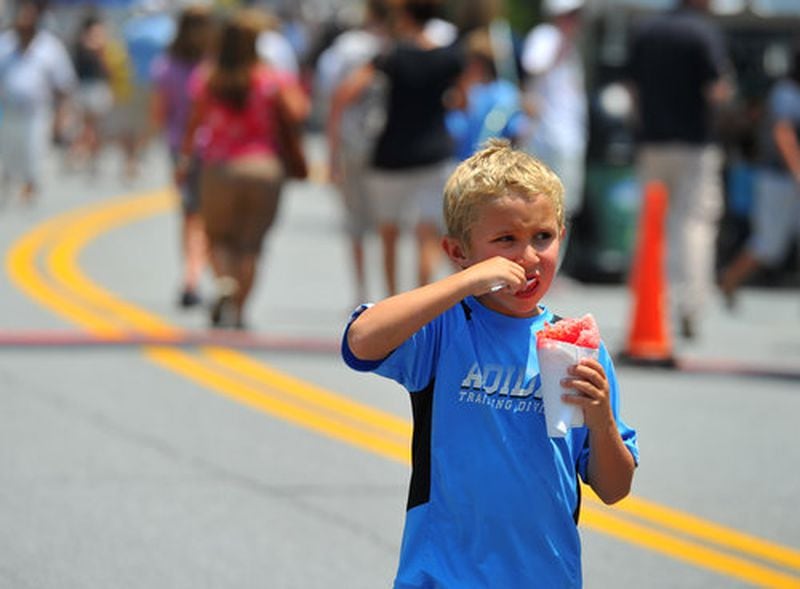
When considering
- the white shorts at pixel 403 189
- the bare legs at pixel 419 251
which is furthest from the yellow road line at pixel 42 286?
the white shorts at pixel 403 189

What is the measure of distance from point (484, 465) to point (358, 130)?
9.54m

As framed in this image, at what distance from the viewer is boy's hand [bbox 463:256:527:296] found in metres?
3.94

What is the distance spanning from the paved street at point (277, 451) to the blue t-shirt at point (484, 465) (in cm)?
254

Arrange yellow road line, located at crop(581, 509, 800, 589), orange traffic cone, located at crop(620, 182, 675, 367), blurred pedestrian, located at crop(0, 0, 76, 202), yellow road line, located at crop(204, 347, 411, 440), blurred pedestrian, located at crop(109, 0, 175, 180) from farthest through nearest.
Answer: blurred pedestrian, located at crop(109, 0, 175, 180) < blurred pedestrian, located at crop(0, 0, 76, 202) < orange traffic cone, located at crop(620, 182, 675, 367) < yellow road line, located at crop(204, 347, 411, 440) < yellow road line, located at crop(581, 509, 800, 589)

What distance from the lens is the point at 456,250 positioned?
4254 mm

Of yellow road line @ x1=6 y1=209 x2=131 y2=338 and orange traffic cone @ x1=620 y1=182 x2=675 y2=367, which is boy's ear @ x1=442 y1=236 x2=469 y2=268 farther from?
yellow road line @ x1=6 y1=209 x2=131 y2=338

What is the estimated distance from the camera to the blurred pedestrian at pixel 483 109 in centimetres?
1416

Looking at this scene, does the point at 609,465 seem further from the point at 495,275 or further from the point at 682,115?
the point at 682,115

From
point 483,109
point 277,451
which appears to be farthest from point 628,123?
point 277,451

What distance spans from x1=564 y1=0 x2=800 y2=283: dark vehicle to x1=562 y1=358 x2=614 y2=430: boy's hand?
41.7ft

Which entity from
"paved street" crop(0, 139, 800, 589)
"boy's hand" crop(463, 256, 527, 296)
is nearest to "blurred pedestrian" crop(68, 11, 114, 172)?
"paved street" crop(0, 139, 800, 589)

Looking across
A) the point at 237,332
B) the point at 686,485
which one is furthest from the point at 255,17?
the point at 686,485

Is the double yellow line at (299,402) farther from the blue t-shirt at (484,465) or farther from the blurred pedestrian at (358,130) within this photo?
the blue t-shirt at (484,465)

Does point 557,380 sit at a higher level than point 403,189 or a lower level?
higher
